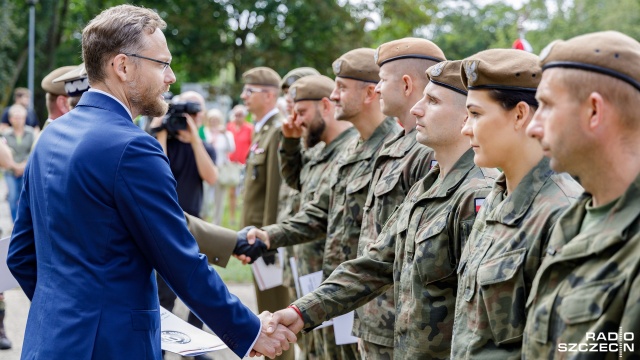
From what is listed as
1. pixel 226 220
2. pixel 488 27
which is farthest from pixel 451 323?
pixel 488 27

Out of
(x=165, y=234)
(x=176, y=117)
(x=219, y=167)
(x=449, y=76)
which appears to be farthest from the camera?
(x=219, y=167)

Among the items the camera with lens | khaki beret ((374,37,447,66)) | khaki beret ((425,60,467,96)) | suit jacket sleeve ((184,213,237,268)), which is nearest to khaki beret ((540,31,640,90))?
khaki beret ((425,60,467,96))

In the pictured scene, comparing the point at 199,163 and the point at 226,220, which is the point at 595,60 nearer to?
the point at 199,163

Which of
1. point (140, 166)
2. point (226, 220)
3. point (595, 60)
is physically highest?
point (595, 60)

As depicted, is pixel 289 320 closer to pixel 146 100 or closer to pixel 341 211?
pixel 146 100

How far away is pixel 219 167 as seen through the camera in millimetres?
16469

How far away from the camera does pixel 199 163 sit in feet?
23.4

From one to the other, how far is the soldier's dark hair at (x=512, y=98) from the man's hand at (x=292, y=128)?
3625mm

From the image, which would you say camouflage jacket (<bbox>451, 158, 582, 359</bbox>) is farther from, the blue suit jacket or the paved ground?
the paved ground

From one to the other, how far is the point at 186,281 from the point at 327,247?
2088 mm

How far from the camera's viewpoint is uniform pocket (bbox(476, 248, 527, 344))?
8.78ft

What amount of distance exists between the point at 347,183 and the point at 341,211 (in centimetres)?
18
